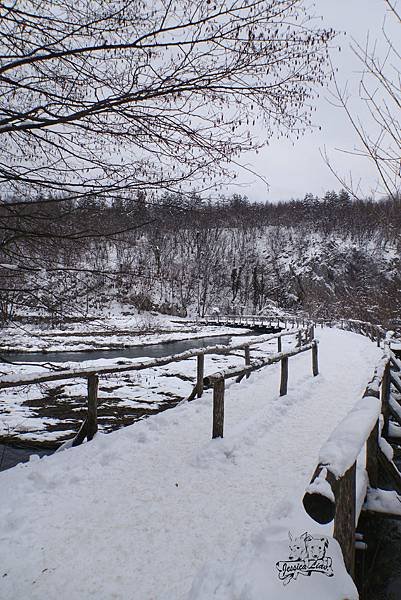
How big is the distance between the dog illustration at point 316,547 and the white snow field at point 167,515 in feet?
0.34

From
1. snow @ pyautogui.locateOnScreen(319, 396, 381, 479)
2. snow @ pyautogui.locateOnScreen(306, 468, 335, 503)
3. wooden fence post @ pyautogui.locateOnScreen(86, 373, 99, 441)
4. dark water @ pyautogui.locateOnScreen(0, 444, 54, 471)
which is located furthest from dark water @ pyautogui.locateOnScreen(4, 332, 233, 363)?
snow @ pyautogui.locateOnScreen(306, 468, 335, 503)

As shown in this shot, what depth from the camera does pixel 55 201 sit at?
3.36 meters

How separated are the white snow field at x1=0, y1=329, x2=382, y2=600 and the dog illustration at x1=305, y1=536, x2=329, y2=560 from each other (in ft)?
0.34

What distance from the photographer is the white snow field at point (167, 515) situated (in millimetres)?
2723

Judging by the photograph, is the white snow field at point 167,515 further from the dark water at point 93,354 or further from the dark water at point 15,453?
the dark water at point 93,354

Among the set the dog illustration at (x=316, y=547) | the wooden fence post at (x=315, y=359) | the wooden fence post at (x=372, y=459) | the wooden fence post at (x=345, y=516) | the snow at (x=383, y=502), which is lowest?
the wooden fence post at (x=315, y=359)

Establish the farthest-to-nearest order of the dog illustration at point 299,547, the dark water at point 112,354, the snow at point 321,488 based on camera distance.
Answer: the dark water at point 112,354
the dog illustration at point 299,547
the snow at point 321,488

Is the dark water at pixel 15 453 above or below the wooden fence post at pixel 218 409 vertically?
below

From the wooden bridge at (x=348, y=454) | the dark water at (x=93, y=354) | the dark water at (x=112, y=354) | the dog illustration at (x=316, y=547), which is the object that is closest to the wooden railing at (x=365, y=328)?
the wooden bridge at (x=348, y=454)

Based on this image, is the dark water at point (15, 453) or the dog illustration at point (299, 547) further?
the dark water at point (15, 453)

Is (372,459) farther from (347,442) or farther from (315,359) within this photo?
(315,359)

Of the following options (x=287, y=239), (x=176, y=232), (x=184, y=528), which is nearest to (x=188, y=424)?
(x=184, y=528)

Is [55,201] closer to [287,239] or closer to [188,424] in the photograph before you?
[188,424]

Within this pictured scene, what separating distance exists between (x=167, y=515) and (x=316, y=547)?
165 centimetres
